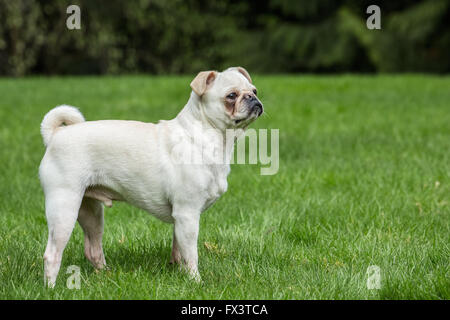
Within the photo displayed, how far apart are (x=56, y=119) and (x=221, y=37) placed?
19.4 m

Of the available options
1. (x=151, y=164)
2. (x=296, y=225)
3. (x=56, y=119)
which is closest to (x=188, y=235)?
(x=151, y=164)

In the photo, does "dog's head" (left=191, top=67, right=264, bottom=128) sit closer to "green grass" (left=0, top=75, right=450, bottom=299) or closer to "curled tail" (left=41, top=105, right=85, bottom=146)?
"curled tail" (left=41, top=105, right=85, bottom=146)

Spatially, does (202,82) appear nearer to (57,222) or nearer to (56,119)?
(56,119)

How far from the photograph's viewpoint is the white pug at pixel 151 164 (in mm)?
2820

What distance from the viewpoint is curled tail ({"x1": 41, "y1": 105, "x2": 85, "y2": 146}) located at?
9.80 ft

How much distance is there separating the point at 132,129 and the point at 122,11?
1773 cm

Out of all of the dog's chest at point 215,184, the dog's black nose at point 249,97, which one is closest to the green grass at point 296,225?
the dog's chest at point 215,184

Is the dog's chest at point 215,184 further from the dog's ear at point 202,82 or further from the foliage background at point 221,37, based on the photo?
the foliage background at point 221,37

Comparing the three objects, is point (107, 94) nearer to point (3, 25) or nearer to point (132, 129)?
point (132, 129)

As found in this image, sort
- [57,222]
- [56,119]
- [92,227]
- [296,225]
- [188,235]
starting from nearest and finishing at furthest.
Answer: [57,222]
[188,235]
[56,119]
[92,227]
[296,225]

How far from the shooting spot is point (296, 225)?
3928 mm
